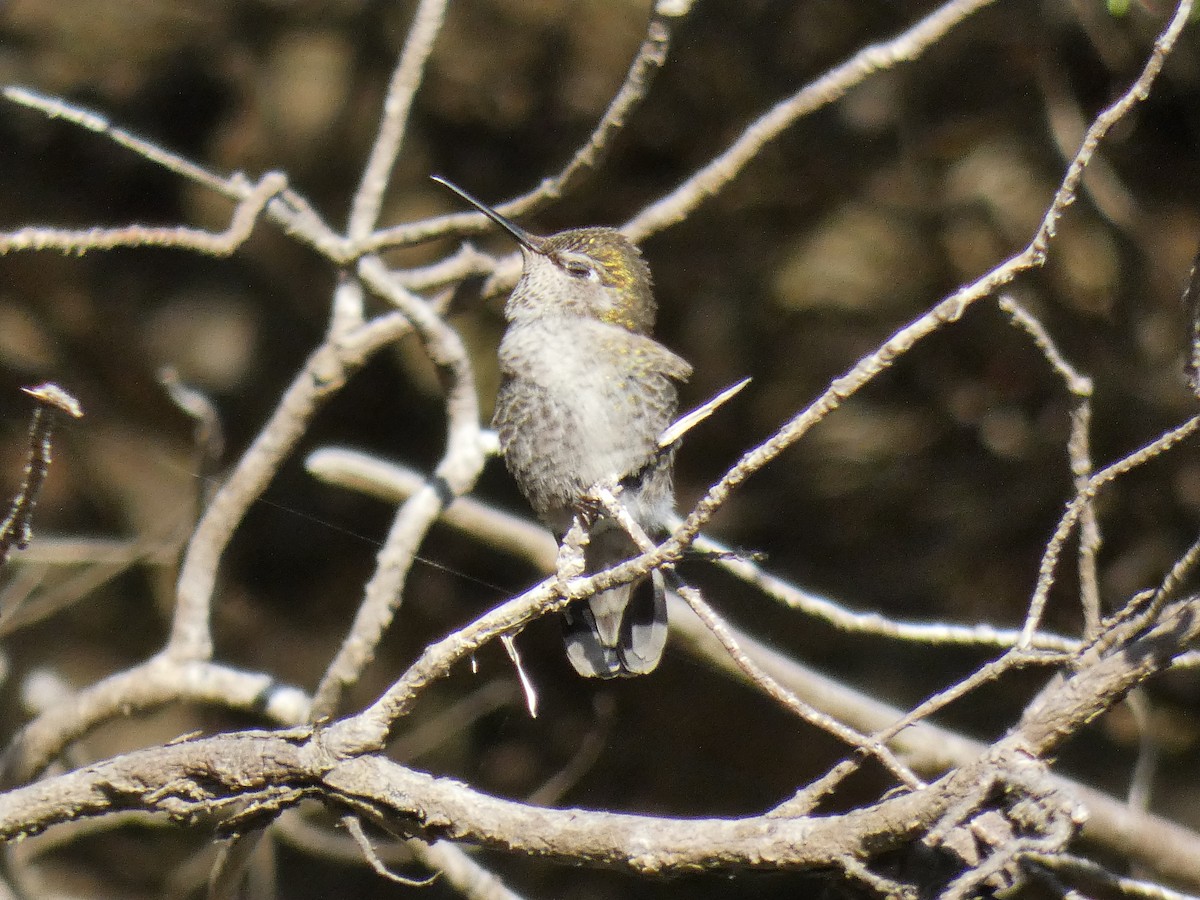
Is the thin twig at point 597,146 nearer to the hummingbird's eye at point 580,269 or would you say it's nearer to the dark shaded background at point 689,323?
the hummingbird's eye at point 580,269

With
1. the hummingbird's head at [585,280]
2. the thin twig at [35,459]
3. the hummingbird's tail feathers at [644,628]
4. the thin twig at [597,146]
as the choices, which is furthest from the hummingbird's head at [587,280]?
the thin twig at [35,459]

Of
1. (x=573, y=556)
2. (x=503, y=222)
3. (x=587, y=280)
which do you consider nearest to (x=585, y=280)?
(x=587, y=280)

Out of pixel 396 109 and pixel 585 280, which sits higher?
pixel 396 109

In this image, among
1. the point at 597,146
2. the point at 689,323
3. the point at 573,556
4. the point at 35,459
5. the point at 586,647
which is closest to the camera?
the point at 573,556

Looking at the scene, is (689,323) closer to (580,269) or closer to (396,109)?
(580,269)

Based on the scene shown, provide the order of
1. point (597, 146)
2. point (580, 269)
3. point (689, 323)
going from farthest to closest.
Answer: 1. point (689, 323)
2. point (580, 269)
3. point (597, 146)

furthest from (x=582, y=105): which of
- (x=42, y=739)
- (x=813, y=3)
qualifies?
(x=42, y=739)
